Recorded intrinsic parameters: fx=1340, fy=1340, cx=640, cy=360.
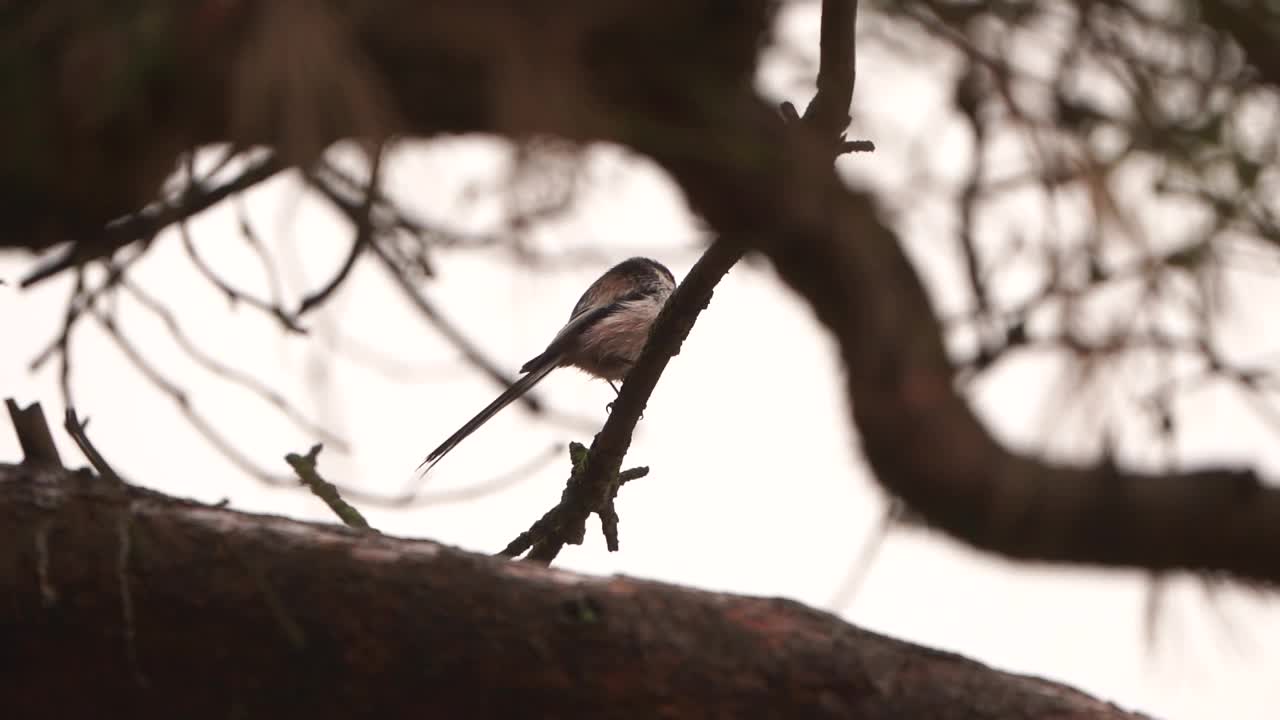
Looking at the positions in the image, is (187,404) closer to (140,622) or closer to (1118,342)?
(140,622)

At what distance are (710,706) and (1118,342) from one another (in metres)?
0.82

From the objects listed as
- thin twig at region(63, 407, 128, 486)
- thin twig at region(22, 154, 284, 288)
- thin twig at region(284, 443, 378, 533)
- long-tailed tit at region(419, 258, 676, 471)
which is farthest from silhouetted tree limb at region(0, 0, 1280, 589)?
long-tailed tit at region(419, 258, 676, 471)

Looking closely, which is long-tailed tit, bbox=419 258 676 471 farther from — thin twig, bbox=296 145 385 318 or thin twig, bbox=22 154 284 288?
thin twig, bbox=296 145 385 318

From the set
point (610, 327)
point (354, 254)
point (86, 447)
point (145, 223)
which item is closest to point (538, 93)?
point (354, 254)

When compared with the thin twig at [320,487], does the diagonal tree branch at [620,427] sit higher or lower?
higher

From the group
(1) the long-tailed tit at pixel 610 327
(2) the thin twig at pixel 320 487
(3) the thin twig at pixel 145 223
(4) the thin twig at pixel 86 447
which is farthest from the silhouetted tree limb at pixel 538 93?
(1) the long-tailed tit at pixel 610 327

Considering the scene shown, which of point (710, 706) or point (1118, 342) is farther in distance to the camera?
point (710, 706)

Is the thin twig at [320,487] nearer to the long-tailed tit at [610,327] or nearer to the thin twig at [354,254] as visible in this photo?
the thin twig at [354,254]

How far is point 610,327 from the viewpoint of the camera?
197 inches

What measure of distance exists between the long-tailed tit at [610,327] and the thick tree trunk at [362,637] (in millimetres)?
2403

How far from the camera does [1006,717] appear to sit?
203cm

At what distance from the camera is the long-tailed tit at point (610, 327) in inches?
189

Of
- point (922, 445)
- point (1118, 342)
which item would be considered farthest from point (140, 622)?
point (922, 445)

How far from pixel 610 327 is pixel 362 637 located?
10.3ft
